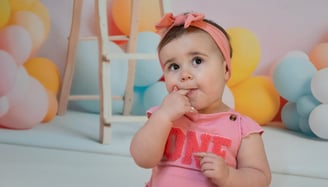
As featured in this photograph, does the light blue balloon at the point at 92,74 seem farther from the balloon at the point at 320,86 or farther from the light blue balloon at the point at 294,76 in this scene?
the balloon at the point at 320,86

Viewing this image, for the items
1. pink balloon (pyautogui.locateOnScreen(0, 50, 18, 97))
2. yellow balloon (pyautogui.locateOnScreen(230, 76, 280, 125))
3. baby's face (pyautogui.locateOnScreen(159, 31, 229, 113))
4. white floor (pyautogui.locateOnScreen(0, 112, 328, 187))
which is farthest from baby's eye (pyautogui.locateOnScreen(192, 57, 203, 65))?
yellow balloon (pyautogui.locateOnScreen(230, 76, 280, 125))

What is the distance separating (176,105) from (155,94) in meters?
1.59

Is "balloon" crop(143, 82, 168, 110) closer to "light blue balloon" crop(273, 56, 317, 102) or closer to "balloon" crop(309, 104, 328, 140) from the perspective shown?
"light blue balloon" crop(273, 56, 317, 102)

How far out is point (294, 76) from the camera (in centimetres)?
238

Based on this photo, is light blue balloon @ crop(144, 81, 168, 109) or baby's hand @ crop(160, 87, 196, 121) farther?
light blue balloon @ crop(144, 81, 168, 109)

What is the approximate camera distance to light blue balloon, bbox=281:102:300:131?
2527mm

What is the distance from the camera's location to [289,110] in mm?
2562

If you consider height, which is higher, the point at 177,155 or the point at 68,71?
the point at 177,155

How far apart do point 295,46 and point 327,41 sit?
0.18 metres

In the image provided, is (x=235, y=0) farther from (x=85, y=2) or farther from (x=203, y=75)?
(x=203, y=75)

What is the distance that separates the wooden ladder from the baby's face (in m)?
1.05

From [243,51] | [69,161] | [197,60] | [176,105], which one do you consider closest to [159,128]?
[176,105]

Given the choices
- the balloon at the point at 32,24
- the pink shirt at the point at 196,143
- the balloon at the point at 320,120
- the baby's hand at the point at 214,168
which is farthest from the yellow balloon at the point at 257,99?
the baby's hand at the point at 214,168

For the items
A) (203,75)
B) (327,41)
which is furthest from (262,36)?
(203,75)
